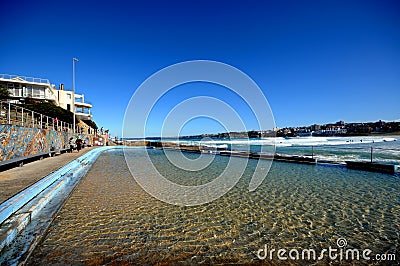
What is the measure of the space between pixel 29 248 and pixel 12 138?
7.72m

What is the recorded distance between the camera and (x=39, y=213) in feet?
13.4

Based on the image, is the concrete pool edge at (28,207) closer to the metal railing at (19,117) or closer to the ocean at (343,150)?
the metal railing at (19,117)

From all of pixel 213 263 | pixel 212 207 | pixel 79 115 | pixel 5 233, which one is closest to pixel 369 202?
pixel 212 207

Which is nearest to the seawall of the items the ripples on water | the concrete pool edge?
the concrete pool edge

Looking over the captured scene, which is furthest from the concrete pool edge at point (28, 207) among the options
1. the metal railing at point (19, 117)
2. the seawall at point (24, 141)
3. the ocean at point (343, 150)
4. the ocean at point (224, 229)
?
the ocean at point (343, 150)

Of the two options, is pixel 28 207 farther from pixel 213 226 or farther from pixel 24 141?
pixel 24 141

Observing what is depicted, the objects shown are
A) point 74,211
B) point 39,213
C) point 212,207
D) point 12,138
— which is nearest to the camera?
point 39,213

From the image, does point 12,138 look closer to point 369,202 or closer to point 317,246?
point 317,246
